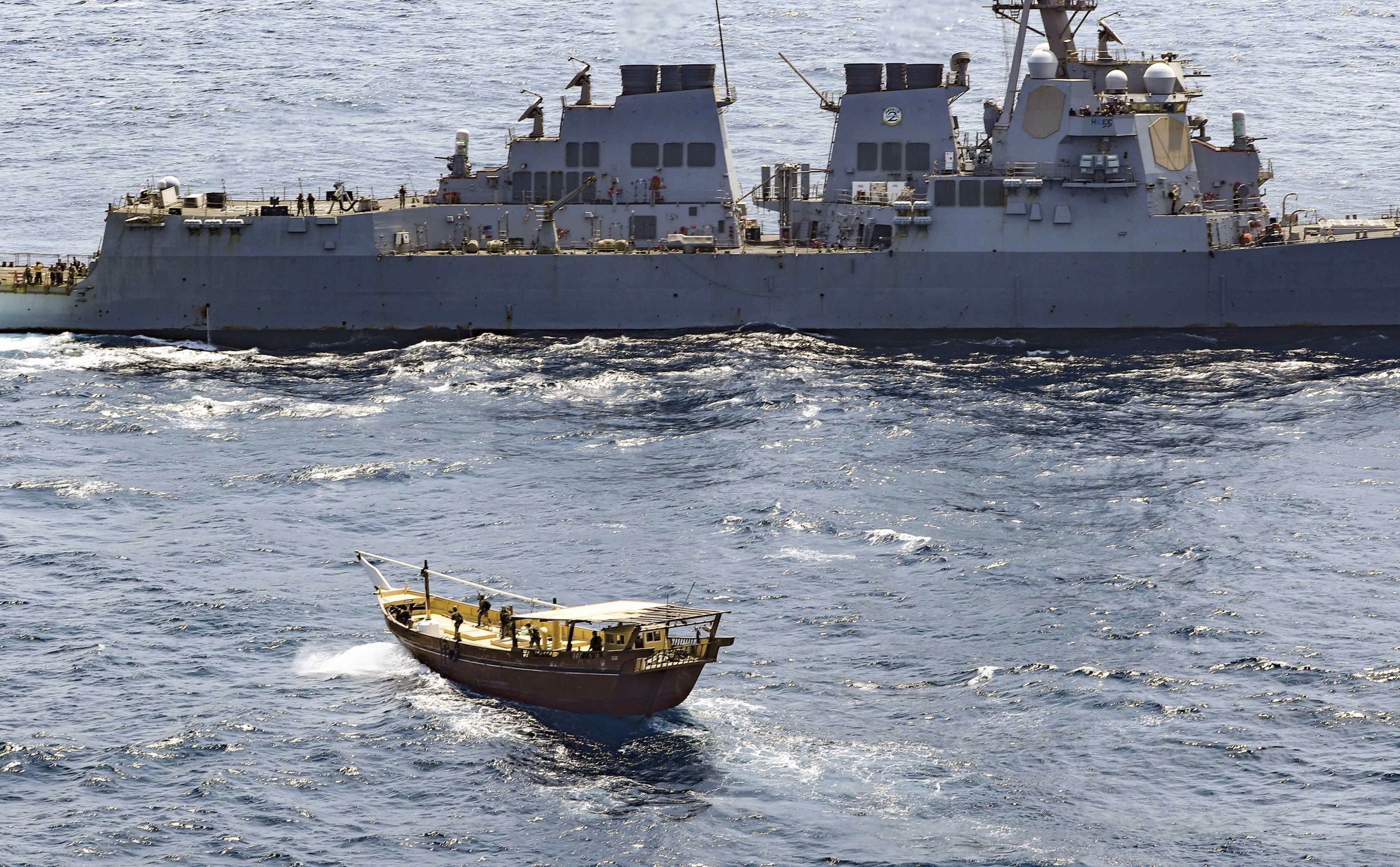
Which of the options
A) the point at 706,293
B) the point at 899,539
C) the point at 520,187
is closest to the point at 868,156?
the point at 706,293

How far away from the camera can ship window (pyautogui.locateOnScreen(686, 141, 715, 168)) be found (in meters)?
67.1

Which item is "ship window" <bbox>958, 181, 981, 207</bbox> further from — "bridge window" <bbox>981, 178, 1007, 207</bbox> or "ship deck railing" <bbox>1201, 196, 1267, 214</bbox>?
"ship deck railing" <bbox>1201, 196, 1267, 214</bbox>

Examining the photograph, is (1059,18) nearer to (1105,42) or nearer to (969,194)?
(1105,42)

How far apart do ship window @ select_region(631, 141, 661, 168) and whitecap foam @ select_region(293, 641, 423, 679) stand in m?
32.2

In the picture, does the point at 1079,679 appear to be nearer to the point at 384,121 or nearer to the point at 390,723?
the point at 390,723

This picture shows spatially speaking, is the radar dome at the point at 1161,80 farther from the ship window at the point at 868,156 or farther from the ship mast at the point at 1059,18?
the ship window at the point at 868,156

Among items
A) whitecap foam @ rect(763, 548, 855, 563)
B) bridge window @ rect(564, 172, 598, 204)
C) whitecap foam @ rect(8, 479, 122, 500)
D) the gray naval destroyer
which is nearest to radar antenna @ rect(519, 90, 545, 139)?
the gray naval destroyer

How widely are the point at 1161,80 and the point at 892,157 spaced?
10.6m

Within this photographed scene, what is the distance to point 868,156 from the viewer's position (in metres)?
66.9

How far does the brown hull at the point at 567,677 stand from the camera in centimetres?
3625

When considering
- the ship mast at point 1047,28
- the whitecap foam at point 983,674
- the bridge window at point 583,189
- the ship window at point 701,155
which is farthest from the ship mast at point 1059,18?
the whitecap foam at point 983,674

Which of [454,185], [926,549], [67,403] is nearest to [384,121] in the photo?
[454,185]

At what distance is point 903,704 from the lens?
35.7 m

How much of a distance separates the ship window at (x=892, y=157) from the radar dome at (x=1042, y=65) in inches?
231
